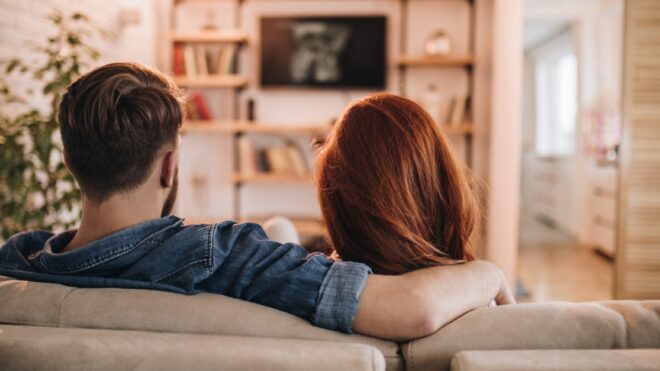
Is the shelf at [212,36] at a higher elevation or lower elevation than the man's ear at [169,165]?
higher

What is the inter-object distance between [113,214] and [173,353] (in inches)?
14.8

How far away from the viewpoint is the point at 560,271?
16.4 feet

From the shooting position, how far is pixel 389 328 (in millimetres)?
866

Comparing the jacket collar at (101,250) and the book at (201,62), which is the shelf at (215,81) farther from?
the jacket collar at (101,250)

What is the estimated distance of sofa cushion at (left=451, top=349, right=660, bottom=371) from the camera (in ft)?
2.46

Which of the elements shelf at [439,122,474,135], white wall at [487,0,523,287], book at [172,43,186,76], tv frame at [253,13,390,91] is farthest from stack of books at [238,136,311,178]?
white wall at [487,0,523,287]

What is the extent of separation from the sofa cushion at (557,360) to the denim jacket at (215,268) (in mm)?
202

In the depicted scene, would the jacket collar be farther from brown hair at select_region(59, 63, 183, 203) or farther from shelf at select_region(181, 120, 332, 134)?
shelf at select_region(181, 120, 332, 134)

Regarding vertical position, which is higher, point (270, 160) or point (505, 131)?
point (505, 131)

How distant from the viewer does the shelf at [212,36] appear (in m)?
4.52

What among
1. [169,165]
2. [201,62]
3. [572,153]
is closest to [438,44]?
[201,62]

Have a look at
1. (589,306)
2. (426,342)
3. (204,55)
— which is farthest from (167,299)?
(204,55)

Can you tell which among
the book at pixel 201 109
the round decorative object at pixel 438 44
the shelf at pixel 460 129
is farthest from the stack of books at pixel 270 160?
the round decorative object at pixel 438 44

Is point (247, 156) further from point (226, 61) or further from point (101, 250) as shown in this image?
point (101, 250)
